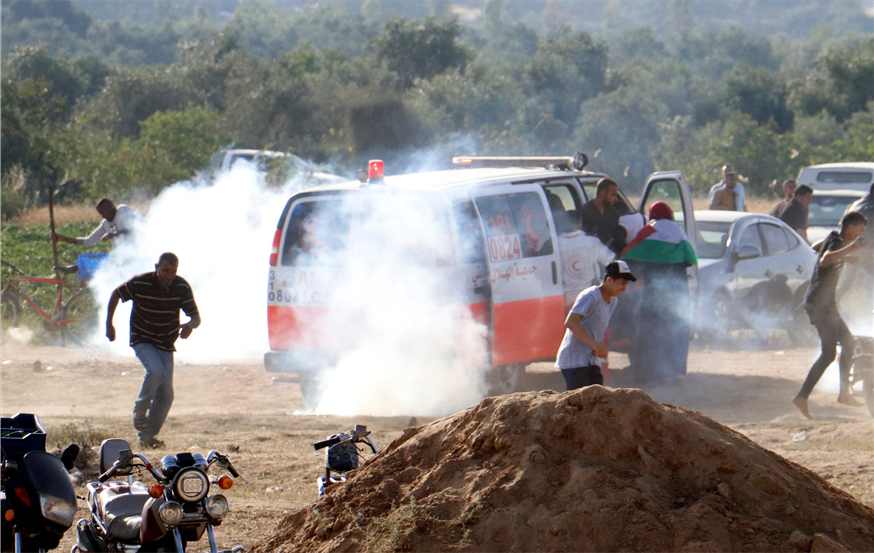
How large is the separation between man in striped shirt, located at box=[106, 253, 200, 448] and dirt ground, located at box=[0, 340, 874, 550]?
271 millimetres

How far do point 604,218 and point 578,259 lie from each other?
2.06 feet

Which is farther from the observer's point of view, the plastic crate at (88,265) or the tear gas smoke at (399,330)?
the plastic crate at (88,265)

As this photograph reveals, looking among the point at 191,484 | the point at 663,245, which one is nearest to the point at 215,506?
the point at 191,484

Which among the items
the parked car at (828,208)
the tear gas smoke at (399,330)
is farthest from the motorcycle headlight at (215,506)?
the parked car at (828,208)

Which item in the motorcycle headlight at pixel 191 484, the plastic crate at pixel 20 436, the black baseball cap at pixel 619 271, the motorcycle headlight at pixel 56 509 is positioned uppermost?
the black baseball cap at pixel 619 271

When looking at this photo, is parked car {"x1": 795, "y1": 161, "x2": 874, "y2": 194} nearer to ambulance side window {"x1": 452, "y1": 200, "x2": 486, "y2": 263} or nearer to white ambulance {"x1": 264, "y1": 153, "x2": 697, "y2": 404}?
white ambulance {"x1": 264, "y1": 153, "x2": 697, "y2": 404}

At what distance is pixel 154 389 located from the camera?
7641 millimetres

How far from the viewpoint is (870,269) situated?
11.0 meters

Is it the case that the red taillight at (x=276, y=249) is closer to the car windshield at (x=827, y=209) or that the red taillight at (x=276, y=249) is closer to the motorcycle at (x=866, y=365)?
the motorcycle at (x=866, y=365)

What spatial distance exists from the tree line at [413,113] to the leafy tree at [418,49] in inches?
3.6

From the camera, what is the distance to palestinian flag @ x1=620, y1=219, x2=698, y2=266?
30.1 feet

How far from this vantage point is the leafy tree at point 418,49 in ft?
168

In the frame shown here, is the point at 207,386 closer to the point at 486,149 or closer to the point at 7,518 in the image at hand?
the point at 7,518

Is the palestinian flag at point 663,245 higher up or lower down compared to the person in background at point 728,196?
lower down
